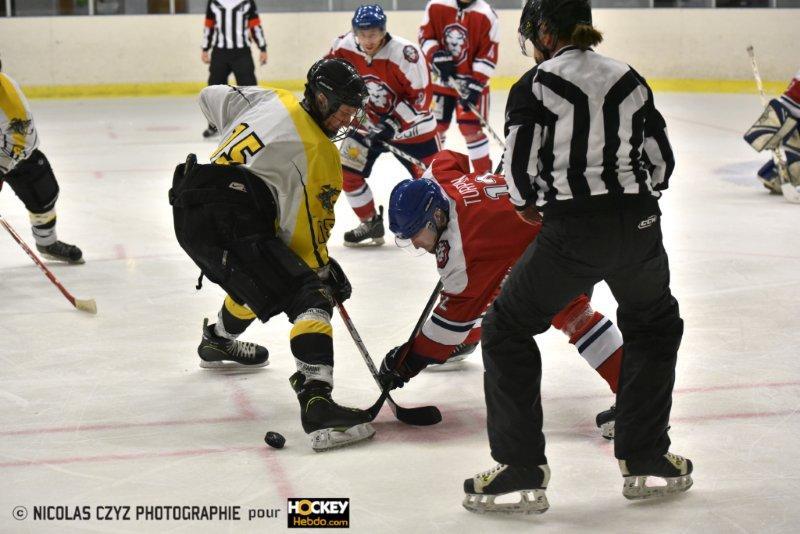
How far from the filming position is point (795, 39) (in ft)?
36.1

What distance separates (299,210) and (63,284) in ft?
7.08

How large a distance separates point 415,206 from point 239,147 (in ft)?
1.87

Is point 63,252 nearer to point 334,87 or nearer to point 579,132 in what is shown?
point 334,87

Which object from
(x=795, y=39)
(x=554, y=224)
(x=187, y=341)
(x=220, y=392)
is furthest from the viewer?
(x=795, y=39)

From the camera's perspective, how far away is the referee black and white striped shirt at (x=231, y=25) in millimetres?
9578

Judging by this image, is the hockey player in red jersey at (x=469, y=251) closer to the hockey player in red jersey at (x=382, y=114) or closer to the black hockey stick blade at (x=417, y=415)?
the black hockey stick blade at (x=417, y=415)

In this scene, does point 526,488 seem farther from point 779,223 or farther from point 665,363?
point 779,223

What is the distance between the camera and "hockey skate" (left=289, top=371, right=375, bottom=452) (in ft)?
9.71

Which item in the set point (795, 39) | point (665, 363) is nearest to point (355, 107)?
point (665, 363)

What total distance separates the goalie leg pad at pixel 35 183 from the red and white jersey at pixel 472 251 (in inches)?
104

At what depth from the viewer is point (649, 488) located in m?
2.62

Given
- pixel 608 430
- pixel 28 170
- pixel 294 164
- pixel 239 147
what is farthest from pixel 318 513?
pixel 28 170

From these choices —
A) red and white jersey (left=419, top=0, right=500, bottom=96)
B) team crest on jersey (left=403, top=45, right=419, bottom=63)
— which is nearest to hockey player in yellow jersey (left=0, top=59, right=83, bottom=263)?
team crest on jersey (left=403, top=45, right=419, bottom=63)

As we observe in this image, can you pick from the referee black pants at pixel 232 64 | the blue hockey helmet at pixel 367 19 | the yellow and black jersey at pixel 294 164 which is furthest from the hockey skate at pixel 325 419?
the referee black pants at pixel 232 64
